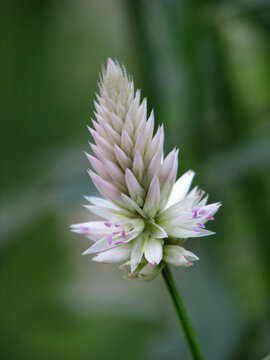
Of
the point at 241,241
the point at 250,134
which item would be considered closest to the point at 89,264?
the point at 241,241

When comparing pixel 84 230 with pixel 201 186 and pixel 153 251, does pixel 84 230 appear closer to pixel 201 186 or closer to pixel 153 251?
pixel 153 251

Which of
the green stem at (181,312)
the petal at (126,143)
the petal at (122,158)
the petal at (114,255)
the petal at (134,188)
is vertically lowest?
the green stem at (181,312)

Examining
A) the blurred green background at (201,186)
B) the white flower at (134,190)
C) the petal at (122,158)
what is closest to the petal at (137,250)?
the white flower at (134,190)

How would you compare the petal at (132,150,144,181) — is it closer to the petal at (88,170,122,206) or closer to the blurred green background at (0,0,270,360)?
the petal at (88,170,122,206)

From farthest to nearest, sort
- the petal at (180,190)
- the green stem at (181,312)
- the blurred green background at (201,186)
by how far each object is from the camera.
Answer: the blurred green background at (201,186) < the petal at (180,190) < the green stem at (181,312)

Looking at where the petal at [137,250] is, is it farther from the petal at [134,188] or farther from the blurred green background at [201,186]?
the blurred green background at [201,186]

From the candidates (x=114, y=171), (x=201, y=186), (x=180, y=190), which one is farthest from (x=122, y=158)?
(x=201, y=186)

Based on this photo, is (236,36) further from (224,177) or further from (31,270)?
(31,270)
